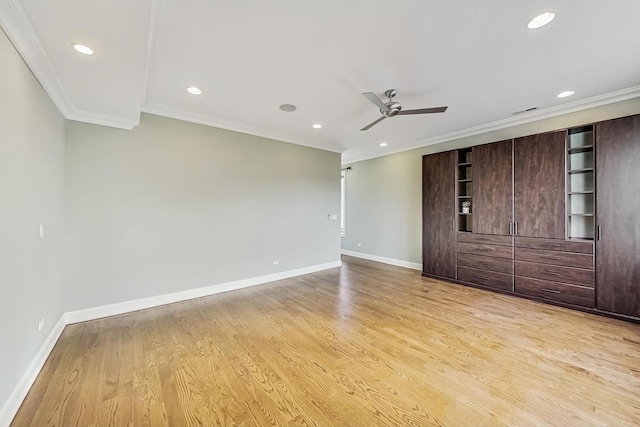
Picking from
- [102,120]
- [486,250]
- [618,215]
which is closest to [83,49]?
[102,120]

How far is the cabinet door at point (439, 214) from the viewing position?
4.78 meters

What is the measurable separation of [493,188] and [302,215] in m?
3.45

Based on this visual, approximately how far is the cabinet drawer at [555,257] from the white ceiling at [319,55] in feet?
6.98

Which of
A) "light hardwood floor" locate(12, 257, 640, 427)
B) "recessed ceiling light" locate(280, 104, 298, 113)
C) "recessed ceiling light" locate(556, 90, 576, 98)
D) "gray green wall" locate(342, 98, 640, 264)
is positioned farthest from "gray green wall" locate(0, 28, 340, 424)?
"recessed ceiling light" locate(556, 90, 576, 98)

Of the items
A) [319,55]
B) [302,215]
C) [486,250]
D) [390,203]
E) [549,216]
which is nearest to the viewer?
[319,55]

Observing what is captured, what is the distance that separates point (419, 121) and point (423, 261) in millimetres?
2743

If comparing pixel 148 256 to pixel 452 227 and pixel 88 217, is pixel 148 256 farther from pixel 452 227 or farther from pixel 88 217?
pixel 452 227

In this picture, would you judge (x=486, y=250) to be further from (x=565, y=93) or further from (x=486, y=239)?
(x=565, y=93)

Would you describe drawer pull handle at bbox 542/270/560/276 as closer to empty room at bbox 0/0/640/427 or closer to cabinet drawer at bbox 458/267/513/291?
empty room at bbox 0/0/640/427

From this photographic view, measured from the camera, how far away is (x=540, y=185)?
372 centimetres

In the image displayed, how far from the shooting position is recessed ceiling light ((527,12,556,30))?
197cm

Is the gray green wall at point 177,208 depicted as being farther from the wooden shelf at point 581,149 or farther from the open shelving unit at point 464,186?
the wooden shelf at point 581,149

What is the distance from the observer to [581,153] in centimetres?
370

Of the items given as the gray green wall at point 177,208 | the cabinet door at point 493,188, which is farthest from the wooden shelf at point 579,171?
the gray green wall at point 177,208
